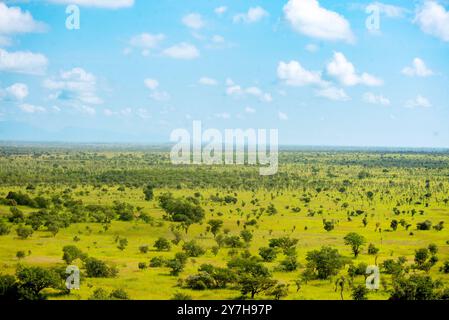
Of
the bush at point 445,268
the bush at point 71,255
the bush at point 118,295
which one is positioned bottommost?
the bush at point 445,268

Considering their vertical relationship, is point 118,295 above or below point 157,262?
above

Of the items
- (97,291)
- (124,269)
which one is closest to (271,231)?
(124,269)

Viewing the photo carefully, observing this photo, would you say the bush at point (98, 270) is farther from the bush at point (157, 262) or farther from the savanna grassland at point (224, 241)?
the bush at point (157, 262)

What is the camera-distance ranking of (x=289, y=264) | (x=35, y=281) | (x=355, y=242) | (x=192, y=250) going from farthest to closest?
(x=355, y=242), (x=192, y=250), (x=289, y=264), (x=35, y=281)

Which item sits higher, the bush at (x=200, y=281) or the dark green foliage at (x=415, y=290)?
the dark green foliage at (x=415, y=290)

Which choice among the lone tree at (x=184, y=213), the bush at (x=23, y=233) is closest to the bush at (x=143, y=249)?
the bush at (x=23, y=233)

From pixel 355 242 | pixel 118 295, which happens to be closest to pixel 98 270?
pixel 118 295

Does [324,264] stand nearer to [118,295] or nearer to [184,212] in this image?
[118,295]
